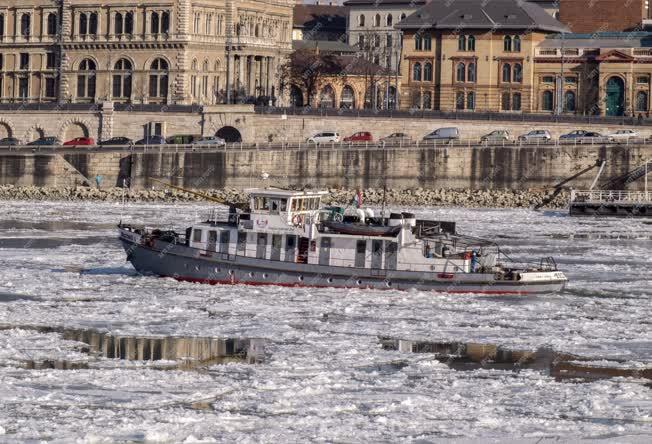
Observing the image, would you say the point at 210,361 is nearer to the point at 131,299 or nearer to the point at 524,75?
the point at 131,299

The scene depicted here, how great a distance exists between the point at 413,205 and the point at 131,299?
164 feet

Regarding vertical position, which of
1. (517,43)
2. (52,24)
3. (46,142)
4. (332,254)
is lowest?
(332,254)

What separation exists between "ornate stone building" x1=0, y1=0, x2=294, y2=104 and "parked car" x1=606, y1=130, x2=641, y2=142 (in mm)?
36349

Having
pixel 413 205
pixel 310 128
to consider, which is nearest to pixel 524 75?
pixel 310 128

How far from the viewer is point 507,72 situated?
13925cm

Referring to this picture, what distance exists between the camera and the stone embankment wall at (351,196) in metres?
104

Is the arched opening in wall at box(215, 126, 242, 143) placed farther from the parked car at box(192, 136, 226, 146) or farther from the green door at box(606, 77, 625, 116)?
the green door at box(606, 77, 625, 116)

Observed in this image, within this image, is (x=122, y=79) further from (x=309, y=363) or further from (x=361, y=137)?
(x=309, y=363)

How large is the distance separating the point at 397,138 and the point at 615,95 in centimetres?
2629

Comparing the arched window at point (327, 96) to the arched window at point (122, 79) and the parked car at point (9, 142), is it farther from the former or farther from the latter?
the parked car at point (9, 142)

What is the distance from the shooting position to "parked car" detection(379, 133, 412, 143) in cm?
11349

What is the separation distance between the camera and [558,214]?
97938 mm

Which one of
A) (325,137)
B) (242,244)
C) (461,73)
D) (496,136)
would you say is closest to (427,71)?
(461,73)

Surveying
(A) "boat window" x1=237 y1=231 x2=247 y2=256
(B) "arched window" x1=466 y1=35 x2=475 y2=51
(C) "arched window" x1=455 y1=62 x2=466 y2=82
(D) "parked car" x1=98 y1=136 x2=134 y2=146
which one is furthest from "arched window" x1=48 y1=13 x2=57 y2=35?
(A) "boat window" x1=237 y1=231 x2=247 y2=256
